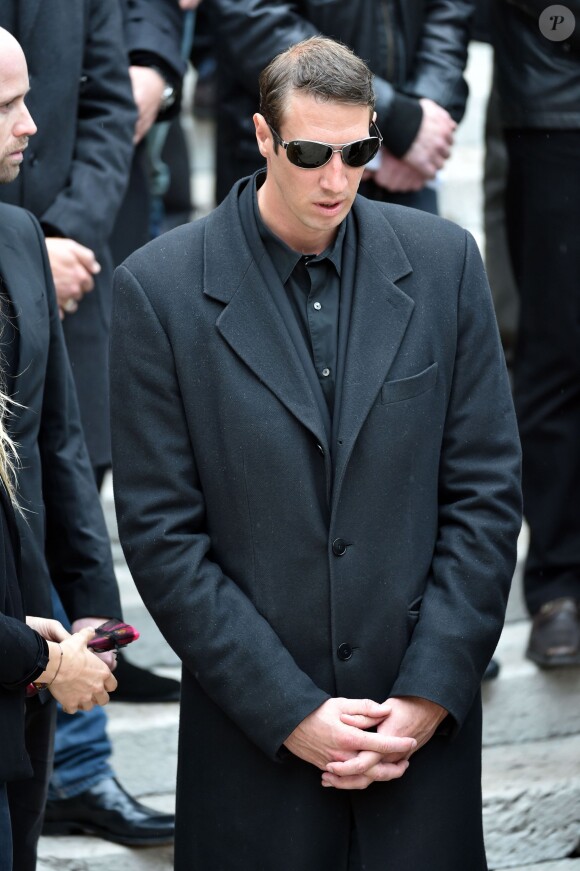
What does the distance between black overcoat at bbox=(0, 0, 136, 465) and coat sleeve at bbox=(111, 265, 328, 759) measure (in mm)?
1096

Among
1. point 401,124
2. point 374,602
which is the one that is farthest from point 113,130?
point 374,602

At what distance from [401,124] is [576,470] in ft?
3.70

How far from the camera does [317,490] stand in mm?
2656

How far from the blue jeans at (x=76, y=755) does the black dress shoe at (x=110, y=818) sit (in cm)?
2

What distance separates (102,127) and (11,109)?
3.34ft

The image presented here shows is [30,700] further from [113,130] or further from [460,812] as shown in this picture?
[113,130]

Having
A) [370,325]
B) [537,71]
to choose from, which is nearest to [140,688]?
[370,325]

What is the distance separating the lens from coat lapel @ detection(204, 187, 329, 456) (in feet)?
8.59

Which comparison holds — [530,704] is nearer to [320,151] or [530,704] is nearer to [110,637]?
[110,637]

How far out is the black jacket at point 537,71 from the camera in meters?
4.11

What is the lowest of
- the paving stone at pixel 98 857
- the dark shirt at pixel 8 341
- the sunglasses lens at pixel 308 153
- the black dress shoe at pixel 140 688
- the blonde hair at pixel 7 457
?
the paving stone at pixel 98 857

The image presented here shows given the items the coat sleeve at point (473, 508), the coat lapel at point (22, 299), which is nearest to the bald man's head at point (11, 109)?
the coat lapel at point (22, 299)

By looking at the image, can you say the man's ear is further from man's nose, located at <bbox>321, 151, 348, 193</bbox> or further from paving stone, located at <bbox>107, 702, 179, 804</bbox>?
paving stone, located at <bbox>107, 702, 179, 804</bbox>

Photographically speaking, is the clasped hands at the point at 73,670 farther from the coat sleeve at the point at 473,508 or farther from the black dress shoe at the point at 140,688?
the black dress shoe at the point at 140,688
